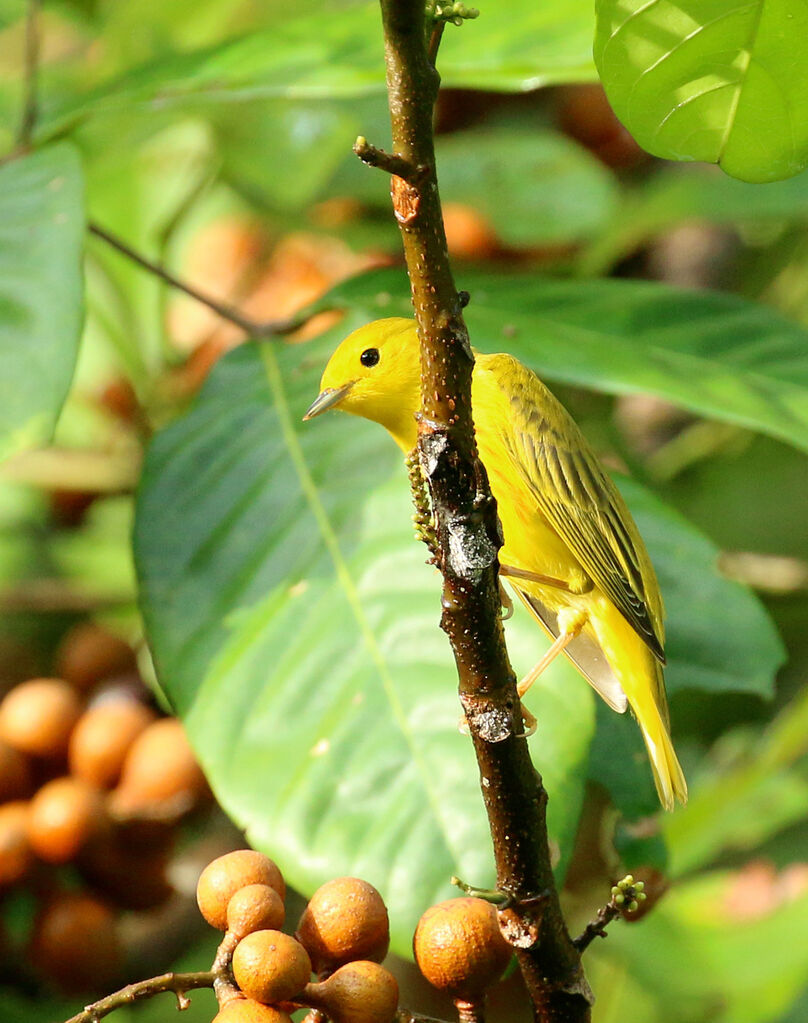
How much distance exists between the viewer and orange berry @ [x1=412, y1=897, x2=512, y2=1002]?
3.04ft

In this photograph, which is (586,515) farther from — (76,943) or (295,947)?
(76,943)

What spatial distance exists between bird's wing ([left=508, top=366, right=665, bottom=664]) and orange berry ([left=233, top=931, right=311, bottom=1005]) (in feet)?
1.81

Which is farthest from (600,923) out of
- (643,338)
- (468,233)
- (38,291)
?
(468,233)

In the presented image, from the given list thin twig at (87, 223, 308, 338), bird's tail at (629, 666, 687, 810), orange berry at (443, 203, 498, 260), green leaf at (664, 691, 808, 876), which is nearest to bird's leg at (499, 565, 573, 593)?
bird's tail at (629, 666, 687, 810)

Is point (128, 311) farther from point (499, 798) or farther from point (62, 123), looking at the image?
point (499, 798)

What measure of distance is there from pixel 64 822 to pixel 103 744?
168 mm

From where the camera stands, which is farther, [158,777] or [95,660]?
[95,660]

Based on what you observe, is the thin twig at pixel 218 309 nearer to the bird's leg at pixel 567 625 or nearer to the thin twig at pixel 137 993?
the bird's leg at pixel 567 625

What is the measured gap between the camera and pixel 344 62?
1782mm

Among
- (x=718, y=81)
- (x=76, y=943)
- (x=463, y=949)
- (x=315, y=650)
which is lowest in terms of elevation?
(x=76, y=943)

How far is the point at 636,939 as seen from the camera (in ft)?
7.83

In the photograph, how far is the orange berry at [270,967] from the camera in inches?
33.2

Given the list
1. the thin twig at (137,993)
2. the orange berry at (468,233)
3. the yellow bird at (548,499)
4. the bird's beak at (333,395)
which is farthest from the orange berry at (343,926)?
the orange berry at (468,233)

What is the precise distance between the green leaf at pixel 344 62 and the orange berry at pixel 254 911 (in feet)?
3.80
